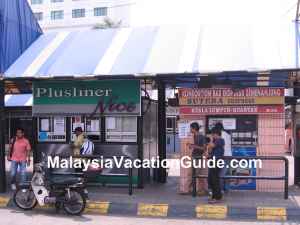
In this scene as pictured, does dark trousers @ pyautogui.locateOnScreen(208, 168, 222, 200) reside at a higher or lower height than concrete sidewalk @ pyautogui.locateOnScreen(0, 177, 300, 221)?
higher

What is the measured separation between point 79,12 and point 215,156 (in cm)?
7107

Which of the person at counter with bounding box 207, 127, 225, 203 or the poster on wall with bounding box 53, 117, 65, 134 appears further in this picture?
the poster on wall with bounding box 53, 117, 65, 134

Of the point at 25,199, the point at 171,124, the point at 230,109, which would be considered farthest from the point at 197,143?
the point at 171,124

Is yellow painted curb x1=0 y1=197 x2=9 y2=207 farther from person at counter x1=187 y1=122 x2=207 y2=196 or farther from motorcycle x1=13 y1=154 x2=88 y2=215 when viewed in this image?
person at counter x1=187 y1=122 x2=207 y2=196

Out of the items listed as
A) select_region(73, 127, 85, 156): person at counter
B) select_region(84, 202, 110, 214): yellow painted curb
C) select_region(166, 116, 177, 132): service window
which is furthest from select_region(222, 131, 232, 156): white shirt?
select_region(166, 116, 177, 132): service window

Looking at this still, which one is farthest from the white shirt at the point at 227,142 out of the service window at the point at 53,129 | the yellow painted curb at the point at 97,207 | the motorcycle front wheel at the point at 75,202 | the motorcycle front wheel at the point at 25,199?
the motorcycle front wheel at the point at 25,199

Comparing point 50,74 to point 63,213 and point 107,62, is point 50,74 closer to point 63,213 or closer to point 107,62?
point 107,62

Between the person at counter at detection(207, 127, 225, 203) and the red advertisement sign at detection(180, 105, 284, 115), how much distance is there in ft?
2.31

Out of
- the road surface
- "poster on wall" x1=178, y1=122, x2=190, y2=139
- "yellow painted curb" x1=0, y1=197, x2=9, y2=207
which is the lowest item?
the road surface

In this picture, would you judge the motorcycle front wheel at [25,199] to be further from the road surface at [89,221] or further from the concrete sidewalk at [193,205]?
the concrete sidewalk at [193,205]

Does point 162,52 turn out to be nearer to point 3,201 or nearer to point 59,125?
point 59,125

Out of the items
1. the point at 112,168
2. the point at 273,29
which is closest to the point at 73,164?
the point at 112,168

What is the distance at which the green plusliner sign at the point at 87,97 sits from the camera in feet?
39.7

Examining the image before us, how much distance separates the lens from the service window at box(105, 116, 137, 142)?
12.5 meters
